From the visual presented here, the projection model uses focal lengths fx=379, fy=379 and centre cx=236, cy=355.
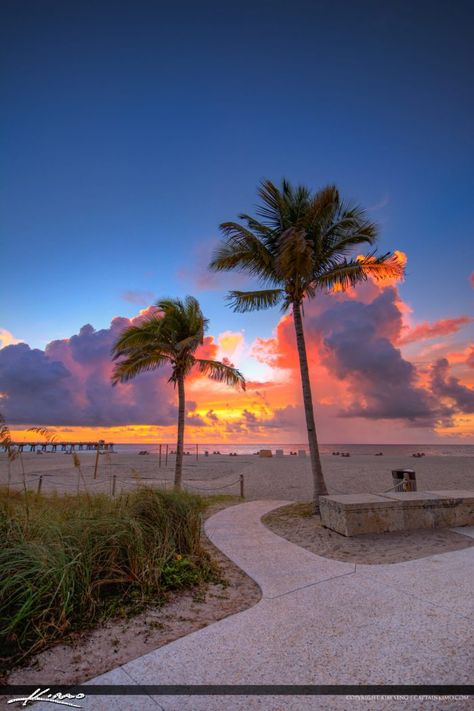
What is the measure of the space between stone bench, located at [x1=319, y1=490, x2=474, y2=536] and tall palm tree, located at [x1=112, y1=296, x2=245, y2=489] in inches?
293

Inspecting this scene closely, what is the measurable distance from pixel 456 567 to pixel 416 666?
3.07m

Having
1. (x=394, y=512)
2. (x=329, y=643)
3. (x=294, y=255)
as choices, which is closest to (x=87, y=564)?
(x=329, y=643)

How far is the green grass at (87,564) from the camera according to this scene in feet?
12.3

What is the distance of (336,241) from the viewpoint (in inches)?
457

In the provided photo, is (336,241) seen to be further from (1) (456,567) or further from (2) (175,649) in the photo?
(2) (175,649)

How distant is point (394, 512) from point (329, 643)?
16.9 feet

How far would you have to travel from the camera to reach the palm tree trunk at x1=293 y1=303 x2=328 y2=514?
10398 mm

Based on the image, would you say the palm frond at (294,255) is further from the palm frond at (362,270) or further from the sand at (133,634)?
the sand at (133,634)

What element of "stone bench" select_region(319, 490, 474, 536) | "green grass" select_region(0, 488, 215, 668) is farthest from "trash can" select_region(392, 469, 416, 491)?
"green grass" select_region(0, 488, 215, 668)

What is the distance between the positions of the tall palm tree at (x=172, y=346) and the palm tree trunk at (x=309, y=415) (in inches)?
170

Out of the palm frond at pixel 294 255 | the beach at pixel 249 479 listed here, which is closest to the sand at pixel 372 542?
the beach at pixel 249 479

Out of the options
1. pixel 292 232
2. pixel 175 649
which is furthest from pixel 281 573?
pixel 292 232

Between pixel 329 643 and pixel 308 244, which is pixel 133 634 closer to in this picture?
pixel 329 643

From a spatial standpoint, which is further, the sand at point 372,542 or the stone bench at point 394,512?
the stone bench at point 394,512
